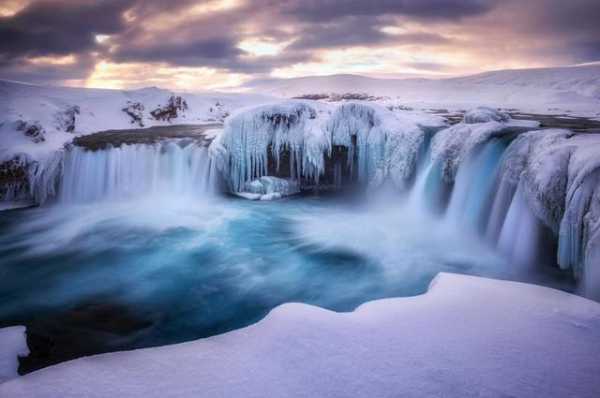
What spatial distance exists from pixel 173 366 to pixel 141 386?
9.1 inches

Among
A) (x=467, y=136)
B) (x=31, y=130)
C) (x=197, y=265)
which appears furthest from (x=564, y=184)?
(x=31, y=130)

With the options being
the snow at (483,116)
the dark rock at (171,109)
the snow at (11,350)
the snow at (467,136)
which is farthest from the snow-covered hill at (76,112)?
the snow at (483,116)

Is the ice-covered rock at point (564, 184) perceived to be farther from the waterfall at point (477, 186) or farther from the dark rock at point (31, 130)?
the dark rock at point (31, 130)

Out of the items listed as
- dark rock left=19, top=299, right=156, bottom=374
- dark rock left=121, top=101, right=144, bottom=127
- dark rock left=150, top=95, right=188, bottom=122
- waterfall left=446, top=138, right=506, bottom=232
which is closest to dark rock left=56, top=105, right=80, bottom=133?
dark rock left=121, top=101, right=144, bottom=127

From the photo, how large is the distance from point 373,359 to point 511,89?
29.2m

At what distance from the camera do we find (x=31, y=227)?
26.0ft

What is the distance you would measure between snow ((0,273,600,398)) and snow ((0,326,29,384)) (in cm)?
75

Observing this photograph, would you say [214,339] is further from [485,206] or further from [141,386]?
[485,206]

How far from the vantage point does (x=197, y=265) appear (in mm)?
6137

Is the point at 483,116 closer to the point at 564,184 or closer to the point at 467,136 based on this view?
the point at 467,136

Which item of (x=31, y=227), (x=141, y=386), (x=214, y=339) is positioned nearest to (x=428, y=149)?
(x=214, y=339)

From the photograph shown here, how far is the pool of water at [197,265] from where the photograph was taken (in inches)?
175

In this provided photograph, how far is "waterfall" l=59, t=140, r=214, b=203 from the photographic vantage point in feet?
31.9

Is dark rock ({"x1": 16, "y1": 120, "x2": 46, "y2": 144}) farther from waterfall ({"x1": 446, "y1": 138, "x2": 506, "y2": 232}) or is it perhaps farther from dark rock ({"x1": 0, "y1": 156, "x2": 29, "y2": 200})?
waterfall ({"x1": 446, "y1": 138, "x2": 506, "y2": 232})
